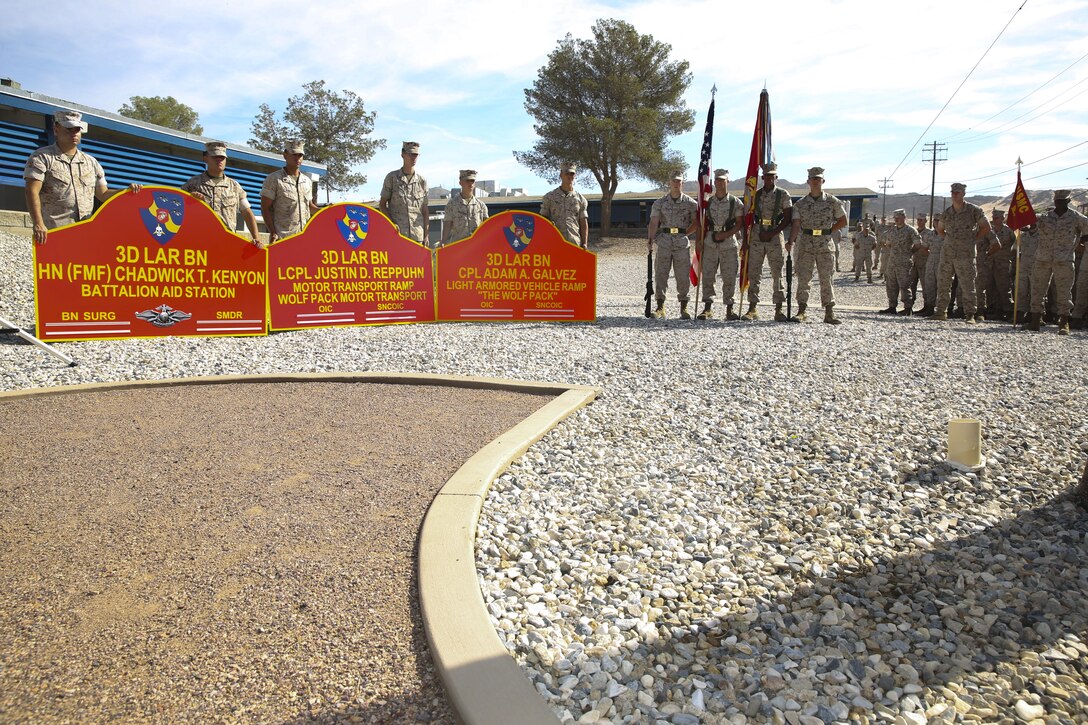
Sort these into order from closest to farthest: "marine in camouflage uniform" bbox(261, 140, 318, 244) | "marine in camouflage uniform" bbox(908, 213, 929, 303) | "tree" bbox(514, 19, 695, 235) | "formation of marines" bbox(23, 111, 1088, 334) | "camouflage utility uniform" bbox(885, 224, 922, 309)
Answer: "marine in camouflage uniform" bbox(261, 140, 318, 244), "formation of marines" bbox(23, 111, 1088, 334), "marine in camouflage uniform" bbox(908, 213, 929, 303), "camouflage utility uniform" bbox(885, 224, 922, 309), "tree" bbox(514, 19, 695, 235)

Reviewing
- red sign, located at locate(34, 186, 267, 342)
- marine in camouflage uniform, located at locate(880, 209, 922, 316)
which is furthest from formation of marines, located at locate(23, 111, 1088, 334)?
marine in camouflage uniform, located at locate(880, 209, 922, 316)

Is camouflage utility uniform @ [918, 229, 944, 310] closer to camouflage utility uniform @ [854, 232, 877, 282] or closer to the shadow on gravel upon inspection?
camouflage utility uniform @ [854, 232, 877, 282]

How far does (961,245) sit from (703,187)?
15.9ft

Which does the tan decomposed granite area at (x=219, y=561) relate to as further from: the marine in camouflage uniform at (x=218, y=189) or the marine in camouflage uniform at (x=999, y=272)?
the marine in camouflage uniform at (x=999, y=272)

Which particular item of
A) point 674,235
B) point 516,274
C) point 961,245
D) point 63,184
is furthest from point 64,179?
point 961,245

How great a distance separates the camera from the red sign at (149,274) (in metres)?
7.27

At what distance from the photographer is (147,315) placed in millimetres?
7762

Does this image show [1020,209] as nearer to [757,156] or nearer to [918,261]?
[918,261]

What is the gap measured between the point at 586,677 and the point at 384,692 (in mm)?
577

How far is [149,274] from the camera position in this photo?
7.76m

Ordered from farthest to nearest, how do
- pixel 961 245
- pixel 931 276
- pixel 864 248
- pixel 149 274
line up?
pixel 864 248 → pixel 931 276 → pixel 961 245 → pixel 149 274

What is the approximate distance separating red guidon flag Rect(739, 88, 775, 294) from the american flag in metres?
0.55

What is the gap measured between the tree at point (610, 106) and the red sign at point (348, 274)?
114 feet

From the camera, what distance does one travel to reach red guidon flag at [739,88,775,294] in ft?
34.4
